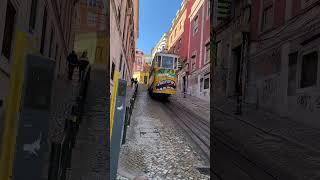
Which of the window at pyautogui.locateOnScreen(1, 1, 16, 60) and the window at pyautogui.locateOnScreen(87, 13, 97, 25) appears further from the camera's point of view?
the window at pyautogui.locateOnScreen(87, 13, 97, 25)

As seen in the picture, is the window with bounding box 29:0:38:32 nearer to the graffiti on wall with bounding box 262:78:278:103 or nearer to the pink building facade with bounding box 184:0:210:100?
the graffiti on wall with bounding box 262:78:278:103

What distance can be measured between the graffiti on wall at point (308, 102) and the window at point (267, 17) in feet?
0.81

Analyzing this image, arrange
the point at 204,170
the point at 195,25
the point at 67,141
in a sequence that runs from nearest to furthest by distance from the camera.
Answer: the point at 67,141 < the point at 195,25 < the point at 204,170

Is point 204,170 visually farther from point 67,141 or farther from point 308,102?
point 308,102

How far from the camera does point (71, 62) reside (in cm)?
112

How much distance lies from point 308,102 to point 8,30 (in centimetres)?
71

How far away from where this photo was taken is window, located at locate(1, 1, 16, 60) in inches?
30.6

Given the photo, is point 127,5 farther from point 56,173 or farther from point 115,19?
point 56,173

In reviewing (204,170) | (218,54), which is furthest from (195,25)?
(204,170)

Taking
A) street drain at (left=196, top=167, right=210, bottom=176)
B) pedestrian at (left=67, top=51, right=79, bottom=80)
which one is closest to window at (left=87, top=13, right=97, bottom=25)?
pedestrian at (left=67, top=51, right=79, bottom=80)

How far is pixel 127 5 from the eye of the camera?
1904 mm

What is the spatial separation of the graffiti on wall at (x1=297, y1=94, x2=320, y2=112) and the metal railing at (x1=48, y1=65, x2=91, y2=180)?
71cm

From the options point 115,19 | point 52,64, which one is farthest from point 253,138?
point 115,19

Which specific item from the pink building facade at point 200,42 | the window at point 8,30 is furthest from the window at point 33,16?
the pink building facade at point 200,42
